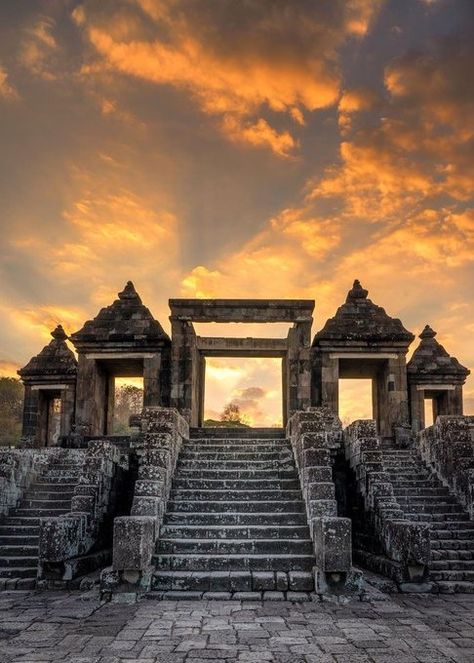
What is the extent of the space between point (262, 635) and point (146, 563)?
2302 millimetres

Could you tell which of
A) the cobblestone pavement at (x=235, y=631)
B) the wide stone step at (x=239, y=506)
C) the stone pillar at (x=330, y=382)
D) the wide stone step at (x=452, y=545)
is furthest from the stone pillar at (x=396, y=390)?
the cobblestone pavement at (x=235, y=631)

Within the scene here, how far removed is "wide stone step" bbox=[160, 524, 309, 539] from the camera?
27.8 feet

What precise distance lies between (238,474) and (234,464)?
0.39 meters

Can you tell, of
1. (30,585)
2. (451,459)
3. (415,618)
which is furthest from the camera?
(451,459)

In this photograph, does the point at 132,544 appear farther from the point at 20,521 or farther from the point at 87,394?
the point at 87,394

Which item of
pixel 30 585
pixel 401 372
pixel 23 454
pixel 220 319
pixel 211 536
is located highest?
pixel 220 319

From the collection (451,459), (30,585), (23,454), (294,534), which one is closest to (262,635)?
(294,534)

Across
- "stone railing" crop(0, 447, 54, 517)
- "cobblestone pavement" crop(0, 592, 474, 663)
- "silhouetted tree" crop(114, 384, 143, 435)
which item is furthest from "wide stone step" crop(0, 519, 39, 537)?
"silhouetted tree" crop(114, 384, 143, 435)

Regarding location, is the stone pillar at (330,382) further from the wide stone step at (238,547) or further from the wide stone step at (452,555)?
the wide stone step at (238,547)

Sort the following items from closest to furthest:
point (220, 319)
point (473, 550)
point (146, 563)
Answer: point (146, 563) → point (473, 550) → point (220, 319)

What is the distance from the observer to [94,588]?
7.95 meters

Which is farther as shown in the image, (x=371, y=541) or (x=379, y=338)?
(x=379, y=338)

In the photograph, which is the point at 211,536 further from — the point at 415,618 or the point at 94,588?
the point at 415,618

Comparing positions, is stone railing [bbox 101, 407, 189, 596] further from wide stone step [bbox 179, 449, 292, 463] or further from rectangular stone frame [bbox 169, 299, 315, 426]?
rectangular stone frame [bbox 169, 299, 315, 426]
